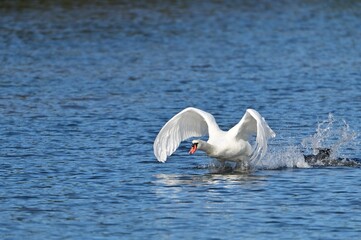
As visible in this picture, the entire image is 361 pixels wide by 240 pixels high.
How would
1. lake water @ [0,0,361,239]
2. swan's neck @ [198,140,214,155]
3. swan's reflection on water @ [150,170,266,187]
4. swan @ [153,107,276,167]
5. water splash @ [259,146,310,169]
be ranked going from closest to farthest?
1. lake water @ [0,0,361,239]
2. swan's reflection on water @ [150,170,266,187]
3. swan @ [153,107,276,167]
4. swan's neck @ [198,140,214,155]
5. water splash @ [259,146,310,169]

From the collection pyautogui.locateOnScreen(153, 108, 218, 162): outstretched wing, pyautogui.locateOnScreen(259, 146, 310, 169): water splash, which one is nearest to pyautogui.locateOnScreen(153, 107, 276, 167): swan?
pyautogui.locateOnScreen(153, 108, 218, 162): outstretched wing

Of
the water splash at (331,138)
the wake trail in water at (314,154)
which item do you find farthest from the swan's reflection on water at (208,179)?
the water splash at (331,138)

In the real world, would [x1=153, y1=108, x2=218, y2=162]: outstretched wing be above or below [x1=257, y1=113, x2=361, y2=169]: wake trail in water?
above

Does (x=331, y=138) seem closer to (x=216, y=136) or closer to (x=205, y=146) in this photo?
(x=216, y=136)

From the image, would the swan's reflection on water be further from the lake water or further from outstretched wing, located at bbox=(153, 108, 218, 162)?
outstretched wing, located at bbox=(153, 108, 218, 162)

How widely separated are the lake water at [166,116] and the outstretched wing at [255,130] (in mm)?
392

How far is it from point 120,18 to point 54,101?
17.0m

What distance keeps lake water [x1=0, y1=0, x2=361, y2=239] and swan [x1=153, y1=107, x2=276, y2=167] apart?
0.29 meters

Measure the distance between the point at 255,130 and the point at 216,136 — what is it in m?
0.56

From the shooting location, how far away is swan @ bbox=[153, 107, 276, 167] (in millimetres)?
15431

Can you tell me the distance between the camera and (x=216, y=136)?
629 inches

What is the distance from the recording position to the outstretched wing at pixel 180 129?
16234 mm

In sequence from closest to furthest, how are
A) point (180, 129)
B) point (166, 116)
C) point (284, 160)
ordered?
point (284, 160)
point (180, 129)
point (166, 116)

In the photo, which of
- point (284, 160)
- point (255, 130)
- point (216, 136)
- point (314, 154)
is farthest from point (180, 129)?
point (314, 154)
